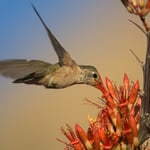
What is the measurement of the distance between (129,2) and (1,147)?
1355mm

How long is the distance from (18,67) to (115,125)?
2.30 ft

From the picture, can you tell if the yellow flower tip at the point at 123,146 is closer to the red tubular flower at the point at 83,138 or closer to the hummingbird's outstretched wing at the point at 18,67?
the red tubular flower at the point at 83,138

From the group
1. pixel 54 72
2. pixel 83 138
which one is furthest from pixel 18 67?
pixel 83 138

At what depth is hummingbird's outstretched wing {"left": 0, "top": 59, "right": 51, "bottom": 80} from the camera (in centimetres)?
172

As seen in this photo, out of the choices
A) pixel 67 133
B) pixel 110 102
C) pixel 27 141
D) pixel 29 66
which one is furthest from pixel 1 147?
pixel 110 102

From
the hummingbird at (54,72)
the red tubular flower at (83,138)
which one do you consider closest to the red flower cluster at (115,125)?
the red tubular flower at (83,138)

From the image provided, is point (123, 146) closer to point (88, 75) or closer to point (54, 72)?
point (88, 75)

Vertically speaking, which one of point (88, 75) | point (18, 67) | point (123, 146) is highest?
point (18, 67)

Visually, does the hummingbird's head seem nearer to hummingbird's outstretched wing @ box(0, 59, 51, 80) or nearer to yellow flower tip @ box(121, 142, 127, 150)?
hummingbird's outstretched wing @ box(0, 59, 51, 80)

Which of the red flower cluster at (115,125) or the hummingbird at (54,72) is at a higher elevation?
the hummingbird at (54,72)

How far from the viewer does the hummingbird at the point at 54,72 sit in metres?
1.77

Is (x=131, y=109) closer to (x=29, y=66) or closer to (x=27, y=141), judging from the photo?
(x=29, y=66)

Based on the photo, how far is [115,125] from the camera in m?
1.18

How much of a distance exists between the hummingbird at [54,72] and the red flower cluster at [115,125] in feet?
1.70
